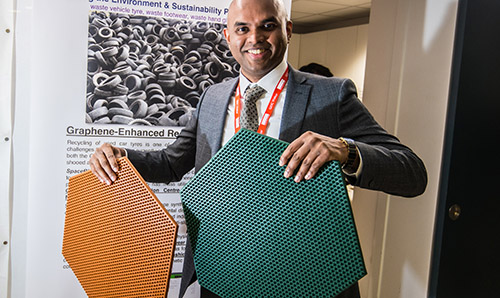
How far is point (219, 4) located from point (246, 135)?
4.00ft

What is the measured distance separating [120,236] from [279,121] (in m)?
0.58

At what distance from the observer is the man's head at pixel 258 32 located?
1259 millimetres

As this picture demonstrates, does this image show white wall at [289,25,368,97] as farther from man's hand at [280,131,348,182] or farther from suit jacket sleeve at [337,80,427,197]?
man's hand at [280,131,348,182]

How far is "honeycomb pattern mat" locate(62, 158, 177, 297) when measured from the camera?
0.96 meters

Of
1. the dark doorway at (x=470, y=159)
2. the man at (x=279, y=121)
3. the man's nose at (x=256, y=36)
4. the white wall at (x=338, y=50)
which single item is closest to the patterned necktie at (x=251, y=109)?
the man at (x=279, y=121)

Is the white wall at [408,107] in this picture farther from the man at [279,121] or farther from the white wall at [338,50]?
the white wall at [338,50]

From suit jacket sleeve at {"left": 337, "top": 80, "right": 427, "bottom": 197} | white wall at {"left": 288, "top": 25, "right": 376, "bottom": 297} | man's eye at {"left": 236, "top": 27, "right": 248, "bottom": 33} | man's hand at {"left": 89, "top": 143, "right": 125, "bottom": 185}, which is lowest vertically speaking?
man's hand at {"left": 89, "top": 143, "right": 125, "bottom": 185}

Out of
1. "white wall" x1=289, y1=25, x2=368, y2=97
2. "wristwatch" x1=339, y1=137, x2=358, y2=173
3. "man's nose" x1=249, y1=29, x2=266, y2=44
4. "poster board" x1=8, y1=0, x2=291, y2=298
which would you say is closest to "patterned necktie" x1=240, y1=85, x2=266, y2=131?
"man's nose" x1=249, y1=29, x2=266, y2=44

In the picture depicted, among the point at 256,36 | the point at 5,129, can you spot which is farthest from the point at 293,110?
the point at 5,129

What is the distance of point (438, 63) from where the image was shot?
199cm

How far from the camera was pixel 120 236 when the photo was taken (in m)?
1.04

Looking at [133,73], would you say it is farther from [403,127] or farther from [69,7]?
[403,127]

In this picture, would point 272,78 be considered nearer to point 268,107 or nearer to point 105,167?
point 268,107

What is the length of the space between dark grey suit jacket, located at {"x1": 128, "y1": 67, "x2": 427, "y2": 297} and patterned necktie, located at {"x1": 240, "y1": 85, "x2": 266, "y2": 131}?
0.09 meters
